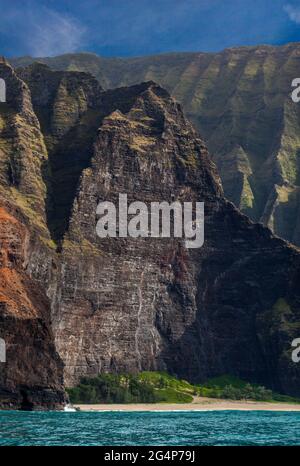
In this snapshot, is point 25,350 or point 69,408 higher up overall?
point 25,350

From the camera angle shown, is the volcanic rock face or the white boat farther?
the white boat

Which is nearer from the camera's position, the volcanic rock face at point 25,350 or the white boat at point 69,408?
the volcanic rock face at point 25,350

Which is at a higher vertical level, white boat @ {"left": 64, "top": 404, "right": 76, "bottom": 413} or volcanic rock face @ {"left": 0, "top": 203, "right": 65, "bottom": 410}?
volcanic rock face @ {"left": 0, "top": 203, "right": 65, "bottom": 410}

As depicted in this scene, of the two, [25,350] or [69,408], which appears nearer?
[69,408]

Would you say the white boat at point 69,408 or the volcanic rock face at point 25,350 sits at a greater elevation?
the volcanic rock face at point 25,350
